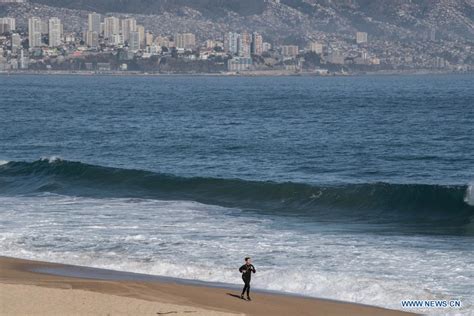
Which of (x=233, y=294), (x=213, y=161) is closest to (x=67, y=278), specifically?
(x=233, y=294)

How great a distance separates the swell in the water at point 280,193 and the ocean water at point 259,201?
2.9 inches

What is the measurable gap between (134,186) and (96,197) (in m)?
3.60

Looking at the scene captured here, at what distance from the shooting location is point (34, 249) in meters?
30.1

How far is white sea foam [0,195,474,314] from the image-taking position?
84.1ft

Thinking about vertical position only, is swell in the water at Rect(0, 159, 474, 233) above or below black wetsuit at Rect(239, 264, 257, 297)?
below

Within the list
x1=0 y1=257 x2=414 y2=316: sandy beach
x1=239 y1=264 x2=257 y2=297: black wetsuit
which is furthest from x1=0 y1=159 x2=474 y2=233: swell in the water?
x1=239 y1=264 x2=257 y2=297: black wetsuit

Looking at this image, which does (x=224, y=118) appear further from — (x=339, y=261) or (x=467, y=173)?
(x=339, y=261)

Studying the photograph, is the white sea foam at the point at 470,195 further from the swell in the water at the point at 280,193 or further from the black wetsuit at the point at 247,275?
the black wetsuit at the point at 247,275

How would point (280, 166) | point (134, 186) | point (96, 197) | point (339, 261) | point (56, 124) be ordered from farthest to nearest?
point (56, 124) < point (280, 166) < point (134, 186) < point (96, 197) < point (339, 261)

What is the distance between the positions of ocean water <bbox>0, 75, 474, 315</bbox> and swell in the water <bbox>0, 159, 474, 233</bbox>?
7 cm

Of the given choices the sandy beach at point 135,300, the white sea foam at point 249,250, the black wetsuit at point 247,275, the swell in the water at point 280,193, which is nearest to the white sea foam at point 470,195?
the swell in the water at point 280,193

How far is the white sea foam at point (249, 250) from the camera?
25641 mm

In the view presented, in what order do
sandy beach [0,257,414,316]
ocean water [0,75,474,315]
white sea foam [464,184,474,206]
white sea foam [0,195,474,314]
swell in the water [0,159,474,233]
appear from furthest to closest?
white sea foam [464,184,474,206] < swell in the water [0,159,474,233] < ocean water [0,75,474,315] < white sea foam [0,195,474,314] < sandy beach [0,257,414,316]

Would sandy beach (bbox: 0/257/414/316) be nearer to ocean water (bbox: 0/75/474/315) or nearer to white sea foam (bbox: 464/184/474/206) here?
ocean water (bbox: 0/75/474/315)
